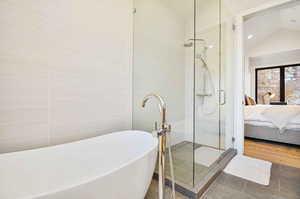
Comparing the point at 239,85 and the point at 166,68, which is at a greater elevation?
the point at 166,68

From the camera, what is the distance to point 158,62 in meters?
2.27

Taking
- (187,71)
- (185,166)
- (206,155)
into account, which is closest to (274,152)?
(206,155)

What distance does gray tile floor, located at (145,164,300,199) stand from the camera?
52.3 inches

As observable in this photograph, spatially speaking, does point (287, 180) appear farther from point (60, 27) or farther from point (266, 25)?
point (266, 25)

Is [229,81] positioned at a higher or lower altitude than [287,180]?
higher

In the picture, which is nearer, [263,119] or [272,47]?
[263,119]

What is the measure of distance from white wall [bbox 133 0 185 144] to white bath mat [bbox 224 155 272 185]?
2.39 ft

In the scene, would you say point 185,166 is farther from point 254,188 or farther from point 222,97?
point 222,97

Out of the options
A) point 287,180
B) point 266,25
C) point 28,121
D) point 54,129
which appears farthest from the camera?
point 266,25

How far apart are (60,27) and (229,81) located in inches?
93.6

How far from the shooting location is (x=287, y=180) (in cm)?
159

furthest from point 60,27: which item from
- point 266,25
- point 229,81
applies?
point 266,25

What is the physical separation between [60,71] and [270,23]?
5.98m

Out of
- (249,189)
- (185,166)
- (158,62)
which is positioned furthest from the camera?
(158,62)
